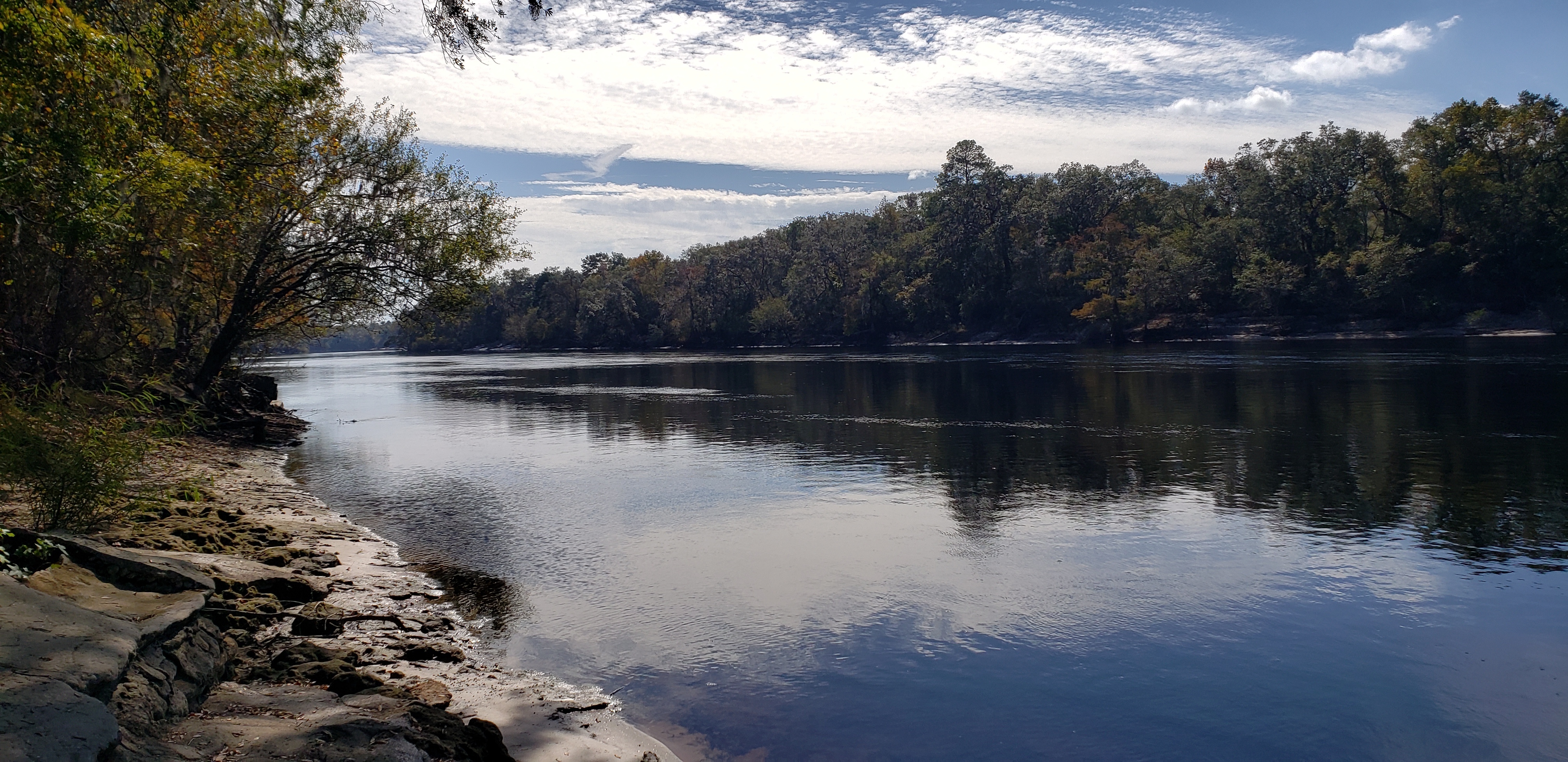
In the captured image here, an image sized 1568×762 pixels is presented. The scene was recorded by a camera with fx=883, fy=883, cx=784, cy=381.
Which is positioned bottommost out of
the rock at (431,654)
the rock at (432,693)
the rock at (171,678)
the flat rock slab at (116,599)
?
the rock at (431,654)

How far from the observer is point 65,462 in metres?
9.75

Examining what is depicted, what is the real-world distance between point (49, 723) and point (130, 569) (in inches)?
160

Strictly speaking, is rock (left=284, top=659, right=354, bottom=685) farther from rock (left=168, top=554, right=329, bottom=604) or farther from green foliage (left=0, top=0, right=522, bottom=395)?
green foliage (left=0, top=0, right=522, bottom=395)

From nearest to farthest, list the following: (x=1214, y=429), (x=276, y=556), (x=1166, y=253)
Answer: (x=276, y=556) < (x=1214, y=429) < (x=1166, y=253)

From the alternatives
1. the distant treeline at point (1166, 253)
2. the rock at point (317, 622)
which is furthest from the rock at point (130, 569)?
the distant treeline at point (1166, 253)

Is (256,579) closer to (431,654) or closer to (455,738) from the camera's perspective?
(431,654)

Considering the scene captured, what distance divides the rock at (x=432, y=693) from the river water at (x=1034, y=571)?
154cm

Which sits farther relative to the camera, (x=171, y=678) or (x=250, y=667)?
(x=250, y=667)

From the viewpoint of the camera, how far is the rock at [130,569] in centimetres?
855

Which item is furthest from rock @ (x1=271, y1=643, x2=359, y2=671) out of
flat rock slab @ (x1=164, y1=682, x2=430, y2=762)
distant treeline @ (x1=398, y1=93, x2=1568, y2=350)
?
distant treeline @ (x1=398, y1=93, x2=1568, y2=350)

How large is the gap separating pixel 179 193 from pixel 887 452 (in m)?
19.5

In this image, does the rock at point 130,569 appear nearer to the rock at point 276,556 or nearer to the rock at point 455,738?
the rock at point 455,738

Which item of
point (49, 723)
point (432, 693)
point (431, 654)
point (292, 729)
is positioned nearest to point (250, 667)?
point (432, 693)

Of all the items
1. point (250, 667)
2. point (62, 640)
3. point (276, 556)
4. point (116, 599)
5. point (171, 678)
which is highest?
point (62, 640)
